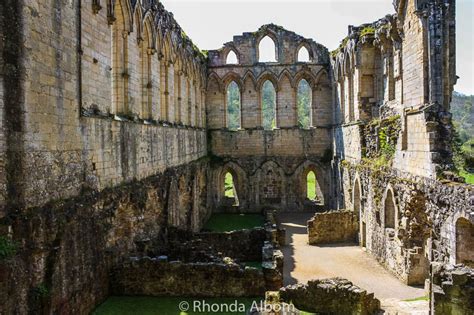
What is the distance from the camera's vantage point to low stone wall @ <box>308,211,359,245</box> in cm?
1792

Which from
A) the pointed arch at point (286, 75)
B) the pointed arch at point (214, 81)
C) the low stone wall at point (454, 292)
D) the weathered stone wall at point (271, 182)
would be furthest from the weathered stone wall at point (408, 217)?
the pointed arch at point (214, 81)

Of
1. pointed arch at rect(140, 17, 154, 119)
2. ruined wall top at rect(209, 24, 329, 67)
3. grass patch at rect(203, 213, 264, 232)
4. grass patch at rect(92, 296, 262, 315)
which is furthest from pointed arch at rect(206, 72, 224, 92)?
grass patch at rect(92, 296, 262, 315)

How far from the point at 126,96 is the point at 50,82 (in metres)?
4.30

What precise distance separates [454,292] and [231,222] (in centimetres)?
1491

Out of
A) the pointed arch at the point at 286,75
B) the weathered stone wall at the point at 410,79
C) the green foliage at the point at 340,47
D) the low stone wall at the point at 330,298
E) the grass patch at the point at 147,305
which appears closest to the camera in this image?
the grass patch at the point at 147,305

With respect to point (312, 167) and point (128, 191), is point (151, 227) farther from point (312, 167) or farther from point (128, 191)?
point (312, 167)

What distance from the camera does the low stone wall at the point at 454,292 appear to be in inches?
305

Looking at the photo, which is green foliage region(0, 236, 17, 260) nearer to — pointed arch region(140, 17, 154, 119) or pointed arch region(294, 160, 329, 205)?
pointed arch region(140, 17, 154, 119)

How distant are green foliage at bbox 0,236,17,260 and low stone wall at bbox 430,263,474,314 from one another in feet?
22.3

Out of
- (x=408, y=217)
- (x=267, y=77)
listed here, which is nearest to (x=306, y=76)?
(x=267, y=77)

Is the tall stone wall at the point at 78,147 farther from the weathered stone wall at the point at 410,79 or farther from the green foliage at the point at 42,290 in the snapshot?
the weathered stone wall at the point at 410,79

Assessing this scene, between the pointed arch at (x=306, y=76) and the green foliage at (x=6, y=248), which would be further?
the pointed arch at (x=306, y=76)

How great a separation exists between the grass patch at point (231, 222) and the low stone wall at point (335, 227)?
12.3 ft

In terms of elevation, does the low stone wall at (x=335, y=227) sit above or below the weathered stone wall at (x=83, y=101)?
below
